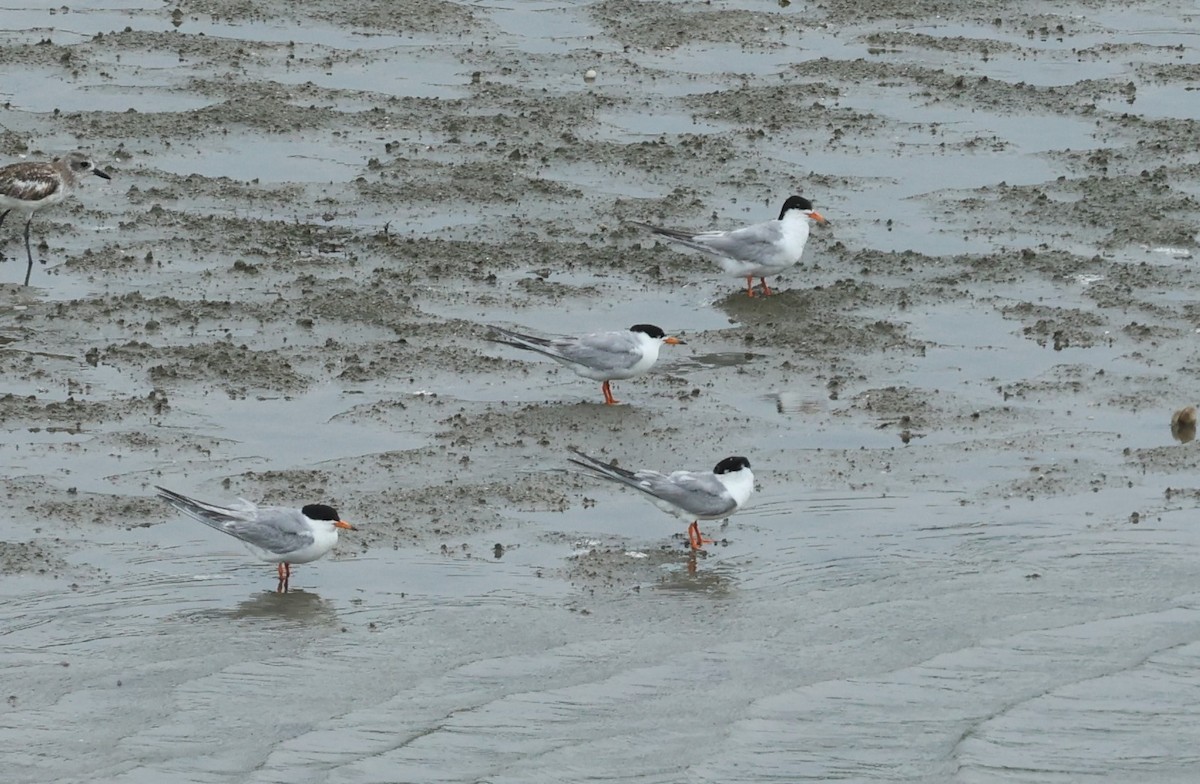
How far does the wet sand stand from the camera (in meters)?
9.75

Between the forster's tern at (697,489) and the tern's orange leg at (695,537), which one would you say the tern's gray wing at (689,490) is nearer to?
the forster's tern at (697,489)

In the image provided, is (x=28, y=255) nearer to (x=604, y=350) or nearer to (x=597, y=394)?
(x=597, y=394)

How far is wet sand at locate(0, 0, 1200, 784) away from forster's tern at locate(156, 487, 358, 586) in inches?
9.9

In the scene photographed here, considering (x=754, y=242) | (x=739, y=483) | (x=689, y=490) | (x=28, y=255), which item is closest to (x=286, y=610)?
(x=689, y=490)

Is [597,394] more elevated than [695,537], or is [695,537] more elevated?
[597,394]

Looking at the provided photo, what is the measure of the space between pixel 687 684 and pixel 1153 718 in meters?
2.11

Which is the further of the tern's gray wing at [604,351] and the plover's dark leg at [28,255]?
the plover's dark leg at [28,255]

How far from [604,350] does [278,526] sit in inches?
126

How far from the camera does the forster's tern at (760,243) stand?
1543cm

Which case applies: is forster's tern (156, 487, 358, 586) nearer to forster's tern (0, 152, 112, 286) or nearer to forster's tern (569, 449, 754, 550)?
forster's tern (569, 449, 754, 550)

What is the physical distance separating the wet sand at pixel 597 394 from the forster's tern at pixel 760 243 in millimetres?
301

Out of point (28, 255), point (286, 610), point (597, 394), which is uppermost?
point (28, 255)

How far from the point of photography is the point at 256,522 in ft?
36.3

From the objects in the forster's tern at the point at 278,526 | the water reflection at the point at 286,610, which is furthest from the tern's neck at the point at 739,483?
the water reflection at the point at 286,610
